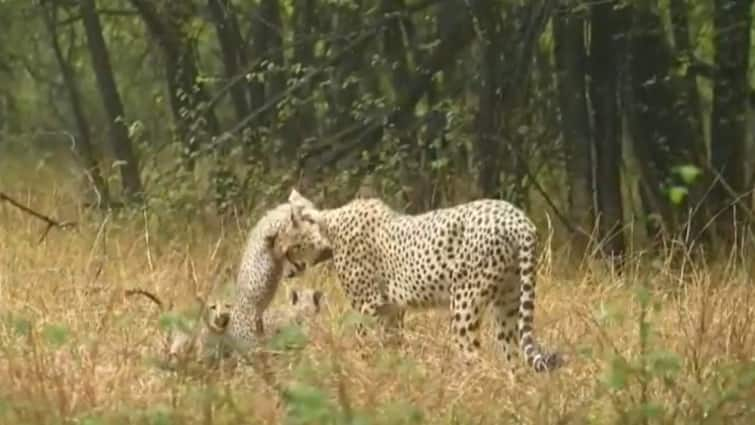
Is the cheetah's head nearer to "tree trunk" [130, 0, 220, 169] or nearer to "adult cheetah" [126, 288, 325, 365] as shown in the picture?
"adult cheetah" [126, 288, 325, 365]

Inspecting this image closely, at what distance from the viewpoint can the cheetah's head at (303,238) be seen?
27.9 ft

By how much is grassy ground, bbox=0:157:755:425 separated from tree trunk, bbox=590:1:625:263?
7.03 feet

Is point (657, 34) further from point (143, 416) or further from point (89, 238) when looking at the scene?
point (143, 416)

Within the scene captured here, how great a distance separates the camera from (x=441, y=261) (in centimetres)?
803

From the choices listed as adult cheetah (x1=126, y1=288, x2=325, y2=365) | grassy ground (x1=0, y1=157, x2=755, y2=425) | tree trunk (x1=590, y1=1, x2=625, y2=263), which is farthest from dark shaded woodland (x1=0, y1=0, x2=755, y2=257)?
adult cheetah (x1=126, y1=288, x2=325, y2=365)

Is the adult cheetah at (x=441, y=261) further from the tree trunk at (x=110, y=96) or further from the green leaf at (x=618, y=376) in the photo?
the tree trunk at (x=110, y=96)

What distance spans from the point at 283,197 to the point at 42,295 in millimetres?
3101

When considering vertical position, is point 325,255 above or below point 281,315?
above

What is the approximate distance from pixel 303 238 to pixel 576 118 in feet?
13.8

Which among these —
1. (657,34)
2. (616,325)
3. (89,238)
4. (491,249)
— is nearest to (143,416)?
(491,249)

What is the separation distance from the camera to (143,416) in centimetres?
597

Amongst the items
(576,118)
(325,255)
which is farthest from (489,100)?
(325,255)

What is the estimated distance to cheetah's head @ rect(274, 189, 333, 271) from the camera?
8.51 meters

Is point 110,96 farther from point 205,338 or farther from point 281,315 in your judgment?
point 205,338
